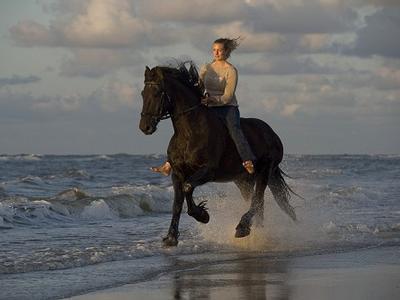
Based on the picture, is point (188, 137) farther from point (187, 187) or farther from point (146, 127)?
point (146, 127)

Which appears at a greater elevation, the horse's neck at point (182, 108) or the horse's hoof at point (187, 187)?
the horse's neck at point (182, 108)

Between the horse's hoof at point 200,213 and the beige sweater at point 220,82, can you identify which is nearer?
the horse's hoof at point 200,213

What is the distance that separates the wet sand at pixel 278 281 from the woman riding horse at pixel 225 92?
1.65 meters

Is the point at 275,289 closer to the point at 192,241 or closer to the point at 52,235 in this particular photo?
the point at 192,241

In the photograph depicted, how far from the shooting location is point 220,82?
11.4 metres

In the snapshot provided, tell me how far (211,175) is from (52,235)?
11.8ft

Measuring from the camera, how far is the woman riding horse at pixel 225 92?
11.3 metres

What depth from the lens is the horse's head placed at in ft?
33.6

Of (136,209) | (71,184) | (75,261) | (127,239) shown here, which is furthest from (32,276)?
(71,184)

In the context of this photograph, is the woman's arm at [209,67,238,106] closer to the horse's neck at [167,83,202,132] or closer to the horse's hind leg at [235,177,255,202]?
the horse's neck at [167,83,202,132]

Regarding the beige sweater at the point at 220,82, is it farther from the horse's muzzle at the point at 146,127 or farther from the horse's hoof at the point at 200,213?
the horse's hoof at the point at 200,213

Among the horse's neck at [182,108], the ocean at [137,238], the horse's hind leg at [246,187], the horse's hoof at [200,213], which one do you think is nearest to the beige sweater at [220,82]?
the horse's neck at [182,108]

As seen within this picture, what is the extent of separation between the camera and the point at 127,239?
42.8 feet

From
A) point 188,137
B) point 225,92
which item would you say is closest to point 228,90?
point 225,92
